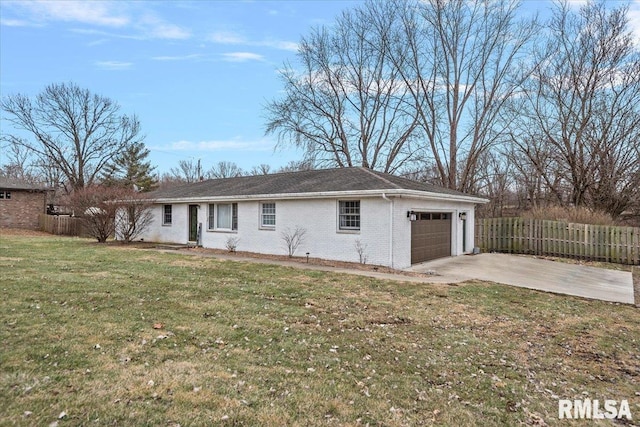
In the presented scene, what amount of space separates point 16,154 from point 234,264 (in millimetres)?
41071

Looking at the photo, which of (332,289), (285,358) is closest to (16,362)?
(285,358)

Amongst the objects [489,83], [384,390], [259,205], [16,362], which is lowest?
[384,390]

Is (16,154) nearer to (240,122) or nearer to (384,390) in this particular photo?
(240,122)

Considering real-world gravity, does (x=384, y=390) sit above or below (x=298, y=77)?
below

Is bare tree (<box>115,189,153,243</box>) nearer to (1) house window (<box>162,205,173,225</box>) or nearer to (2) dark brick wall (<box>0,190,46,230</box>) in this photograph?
(1) house window (<box>162,205,173,225</box>)

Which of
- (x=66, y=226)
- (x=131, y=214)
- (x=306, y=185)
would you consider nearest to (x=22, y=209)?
(x=66, y=226)

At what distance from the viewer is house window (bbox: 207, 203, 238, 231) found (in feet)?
54.2

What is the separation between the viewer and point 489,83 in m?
27.1

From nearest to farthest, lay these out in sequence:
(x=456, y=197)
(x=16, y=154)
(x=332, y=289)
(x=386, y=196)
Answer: (x=332, y=289) → (x=386, y=196) → (x=456, y=197) → (x=16, y=154)

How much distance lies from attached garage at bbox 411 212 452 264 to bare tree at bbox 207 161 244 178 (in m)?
43.0

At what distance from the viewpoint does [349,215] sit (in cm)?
1316

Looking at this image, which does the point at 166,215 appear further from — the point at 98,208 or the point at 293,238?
the point at 293,238

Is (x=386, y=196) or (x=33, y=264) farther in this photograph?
(x=386, y=196)

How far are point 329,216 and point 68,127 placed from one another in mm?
31453
